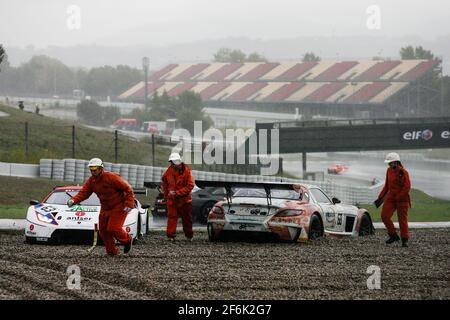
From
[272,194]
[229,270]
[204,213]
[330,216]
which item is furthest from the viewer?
[204,213]

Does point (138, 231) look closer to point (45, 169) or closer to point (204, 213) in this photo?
point (204, 213)

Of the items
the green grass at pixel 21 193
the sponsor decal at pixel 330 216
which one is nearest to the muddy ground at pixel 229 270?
the sponsor decal at pixel 330 216

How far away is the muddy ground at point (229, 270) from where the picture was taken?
11.4 metres

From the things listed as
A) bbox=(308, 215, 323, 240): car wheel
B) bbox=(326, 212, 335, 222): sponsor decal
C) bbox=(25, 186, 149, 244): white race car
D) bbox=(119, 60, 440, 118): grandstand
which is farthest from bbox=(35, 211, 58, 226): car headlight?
bbox=(119, 60, 440, 118): grandstand

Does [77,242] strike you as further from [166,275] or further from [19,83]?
[19,83]

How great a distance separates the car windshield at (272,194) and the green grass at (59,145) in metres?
20.9

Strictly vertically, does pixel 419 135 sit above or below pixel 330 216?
above

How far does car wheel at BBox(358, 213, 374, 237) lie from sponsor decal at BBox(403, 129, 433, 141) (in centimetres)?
4062

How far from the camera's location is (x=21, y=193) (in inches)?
1230

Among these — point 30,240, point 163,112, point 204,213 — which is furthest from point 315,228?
point 163,112

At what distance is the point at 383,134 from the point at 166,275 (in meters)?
48.7

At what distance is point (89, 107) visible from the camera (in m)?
104

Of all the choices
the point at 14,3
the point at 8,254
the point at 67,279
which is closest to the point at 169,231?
the point at 8,254

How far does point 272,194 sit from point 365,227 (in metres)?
2.80
